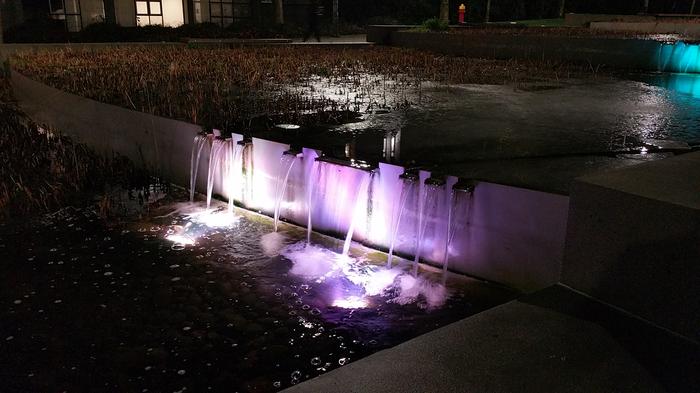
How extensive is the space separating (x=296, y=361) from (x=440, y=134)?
4.95 metres

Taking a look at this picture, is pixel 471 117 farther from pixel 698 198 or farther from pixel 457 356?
pixel 457 356

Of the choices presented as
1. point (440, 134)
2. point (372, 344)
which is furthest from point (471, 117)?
point (372, 344)

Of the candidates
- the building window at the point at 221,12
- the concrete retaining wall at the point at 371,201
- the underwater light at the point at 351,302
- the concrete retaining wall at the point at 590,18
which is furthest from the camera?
the building window at the point at 221,12

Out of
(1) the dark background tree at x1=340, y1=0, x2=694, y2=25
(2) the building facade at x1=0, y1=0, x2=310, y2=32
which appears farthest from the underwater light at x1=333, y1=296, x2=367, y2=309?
(1) the dark background tree at x1=340, y1=0, x2=694, y2=25

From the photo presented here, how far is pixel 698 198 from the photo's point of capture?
3643 mm

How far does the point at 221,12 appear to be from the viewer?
42.1 metres

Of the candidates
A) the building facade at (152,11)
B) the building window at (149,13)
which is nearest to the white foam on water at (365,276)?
the building facade at (152,11)

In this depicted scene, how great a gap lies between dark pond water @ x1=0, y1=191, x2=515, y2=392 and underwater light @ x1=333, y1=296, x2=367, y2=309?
2 cm

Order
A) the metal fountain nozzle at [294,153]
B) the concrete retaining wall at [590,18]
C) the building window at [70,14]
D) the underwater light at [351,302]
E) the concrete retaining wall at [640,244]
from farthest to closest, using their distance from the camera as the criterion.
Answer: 1. the concrete retaining wall at [590,18]
2. the building window at [70,14]
3. the metal fountain nozzle at [294,153]
4. the underwater light at [351,302]
5. the concrete retaining wall at [640,244]

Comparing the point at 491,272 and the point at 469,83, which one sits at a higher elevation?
the point at 469,83

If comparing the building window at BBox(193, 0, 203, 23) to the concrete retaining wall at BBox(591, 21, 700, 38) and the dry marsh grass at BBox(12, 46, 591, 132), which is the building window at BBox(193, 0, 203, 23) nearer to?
the dry marsh grass at BBox(12, 46, 591, 132)

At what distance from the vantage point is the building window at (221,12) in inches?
1640

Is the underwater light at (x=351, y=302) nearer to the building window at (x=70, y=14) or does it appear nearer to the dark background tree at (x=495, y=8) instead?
the building window at (x=70, y=14)

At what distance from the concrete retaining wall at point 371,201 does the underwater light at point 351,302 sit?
3.24 feet
